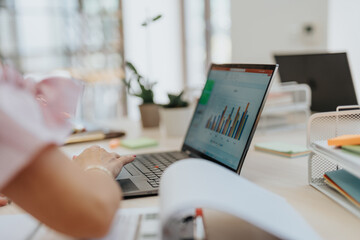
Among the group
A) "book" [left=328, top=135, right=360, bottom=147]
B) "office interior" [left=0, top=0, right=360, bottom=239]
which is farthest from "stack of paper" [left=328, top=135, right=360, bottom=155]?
"office interior" [left=0, top=0, right=360, bottom=239]

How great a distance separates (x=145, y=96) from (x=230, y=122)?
2.74 ft

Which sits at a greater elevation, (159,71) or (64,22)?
(64,22)

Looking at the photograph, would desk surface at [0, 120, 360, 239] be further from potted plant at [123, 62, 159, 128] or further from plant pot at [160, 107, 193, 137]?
potted plant at [123, 62, 159, 128]

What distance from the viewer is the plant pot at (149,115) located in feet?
5.71

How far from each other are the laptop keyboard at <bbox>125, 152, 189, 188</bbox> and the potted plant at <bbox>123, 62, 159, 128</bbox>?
0.57 m

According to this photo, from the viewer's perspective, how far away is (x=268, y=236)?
0.63 meters

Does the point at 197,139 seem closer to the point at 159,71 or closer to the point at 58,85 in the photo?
the point at 58,85

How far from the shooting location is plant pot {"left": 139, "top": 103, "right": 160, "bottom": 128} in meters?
1.74

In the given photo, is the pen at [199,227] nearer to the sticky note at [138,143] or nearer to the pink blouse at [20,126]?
the pink blouse at [20,126]

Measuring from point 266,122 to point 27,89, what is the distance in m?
1.28

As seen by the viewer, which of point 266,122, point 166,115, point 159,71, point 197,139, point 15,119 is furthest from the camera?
point 159,71

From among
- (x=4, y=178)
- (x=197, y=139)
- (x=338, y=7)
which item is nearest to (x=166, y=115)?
(x=197, y=139)

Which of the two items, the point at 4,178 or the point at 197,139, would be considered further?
the point at 197,139

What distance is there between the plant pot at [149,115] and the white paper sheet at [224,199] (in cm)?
113
